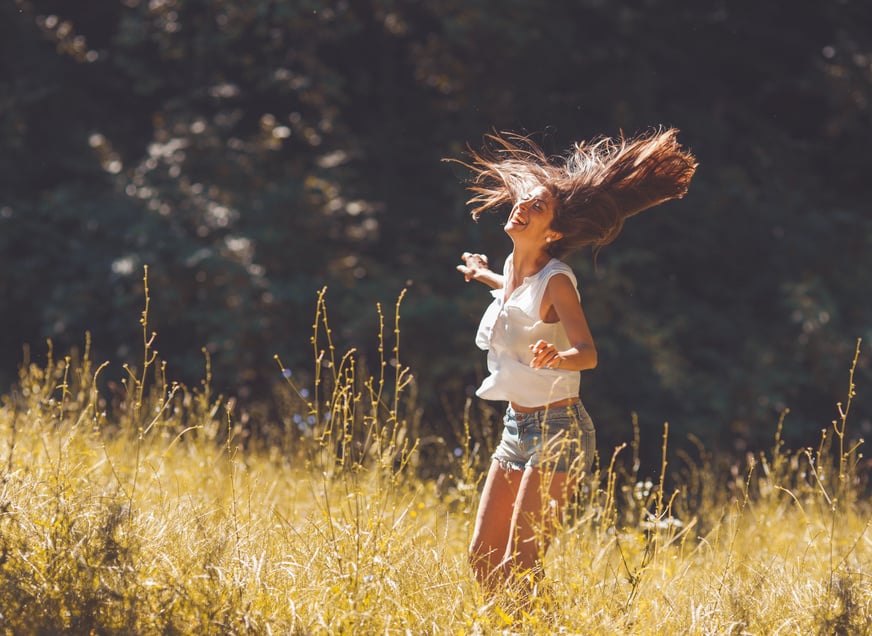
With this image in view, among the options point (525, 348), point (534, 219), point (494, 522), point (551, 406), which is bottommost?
point (494, 522)

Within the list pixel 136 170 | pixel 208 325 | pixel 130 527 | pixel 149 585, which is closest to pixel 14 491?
pixel 130 527

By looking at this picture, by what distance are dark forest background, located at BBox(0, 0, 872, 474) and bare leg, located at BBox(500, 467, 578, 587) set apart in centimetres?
400

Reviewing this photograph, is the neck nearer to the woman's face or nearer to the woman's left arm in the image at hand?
the woman's face

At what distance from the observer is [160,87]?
8617mm

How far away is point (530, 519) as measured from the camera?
2896 millimetres

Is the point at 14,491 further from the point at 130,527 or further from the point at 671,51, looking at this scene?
the point at 671,51

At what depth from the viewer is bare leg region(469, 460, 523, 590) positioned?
120 inches

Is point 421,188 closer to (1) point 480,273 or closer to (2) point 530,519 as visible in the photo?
(1) point 480,273

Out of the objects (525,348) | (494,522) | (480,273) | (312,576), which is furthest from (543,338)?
(312,576)

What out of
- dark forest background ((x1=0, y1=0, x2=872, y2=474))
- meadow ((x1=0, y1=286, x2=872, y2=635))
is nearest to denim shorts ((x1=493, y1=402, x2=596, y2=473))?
meadow ((x1=0, y1=286, x2=872, y2=635))

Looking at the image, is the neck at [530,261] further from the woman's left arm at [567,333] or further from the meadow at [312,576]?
the meadow at [312,576]

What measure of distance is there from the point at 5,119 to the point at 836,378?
744 cm

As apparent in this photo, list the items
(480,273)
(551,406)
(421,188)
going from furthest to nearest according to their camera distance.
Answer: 1. (421,188)
2. (480,273)
3. (551,406)

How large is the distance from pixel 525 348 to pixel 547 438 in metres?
0.32
